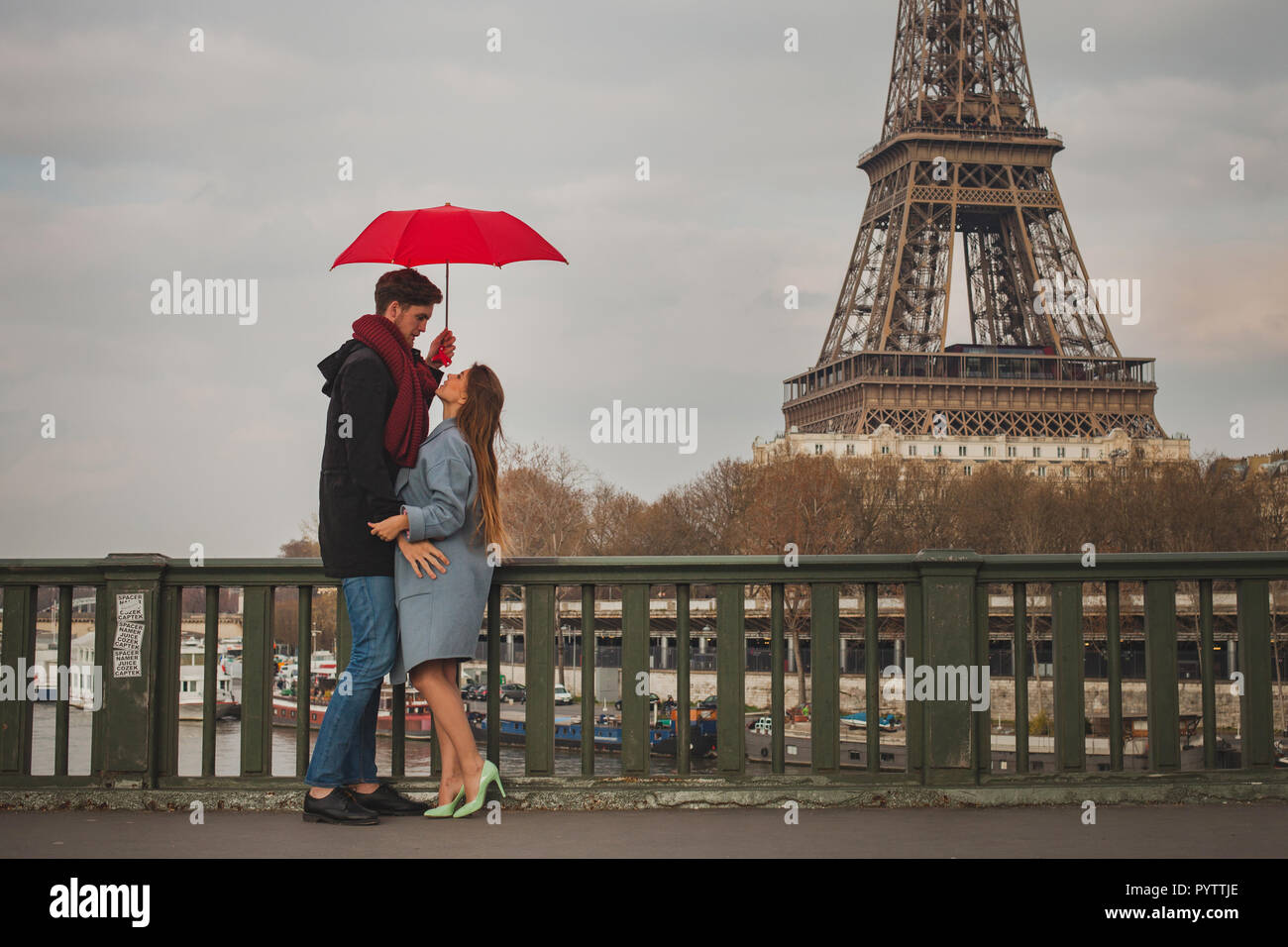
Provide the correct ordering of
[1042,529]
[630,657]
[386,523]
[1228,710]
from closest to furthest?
[386,523]
[630,657]
[1228,710]
[1042,529]

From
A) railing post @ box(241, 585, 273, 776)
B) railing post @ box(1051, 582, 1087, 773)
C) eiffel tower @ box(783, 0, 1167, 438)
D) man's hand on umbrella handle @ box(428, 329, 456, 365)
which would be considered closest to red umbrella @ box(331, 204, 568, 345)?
man's hand on umbrella handle @ box(428, 329, 456, 365)

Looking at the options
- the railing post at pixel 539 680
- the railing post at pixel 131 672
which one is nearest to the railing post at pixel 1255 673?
the railing post at pixel 539 680

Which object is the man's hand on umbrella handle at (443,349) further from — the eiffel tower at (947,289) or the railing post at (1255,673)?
the eiffel tower at (947,289)

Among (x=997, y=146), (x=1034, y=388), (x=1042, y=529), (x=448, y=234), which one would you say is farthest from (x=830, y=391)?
(x=448, y=234)

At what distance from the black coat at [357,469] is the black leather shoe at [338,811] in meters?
0.87

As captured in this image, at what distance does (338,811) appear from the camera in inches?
214

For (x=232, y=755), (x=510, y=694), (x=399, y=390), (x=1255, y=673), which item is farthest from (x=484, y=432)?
A: (x=510, y=694)

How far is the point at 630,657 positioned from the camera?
591cm

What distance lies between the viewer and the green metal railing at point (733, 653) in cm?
576

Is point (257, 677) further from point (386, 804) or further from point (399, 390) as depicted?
point (399, 390)
